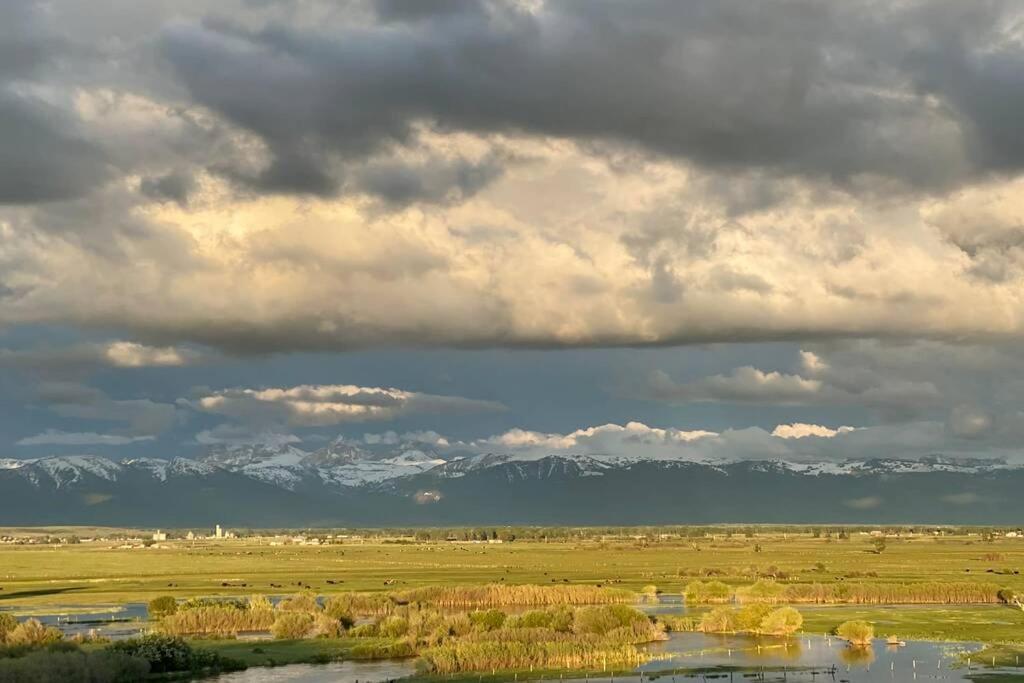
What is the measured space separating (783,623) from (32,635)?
5603 cm

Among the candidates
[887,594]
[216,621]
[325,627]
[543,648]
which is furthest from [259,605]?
[887,594]

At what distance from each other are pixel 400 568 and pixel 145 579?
133ft

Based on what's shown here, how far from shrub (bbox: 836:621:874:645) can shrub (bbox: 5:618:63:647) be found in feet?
186

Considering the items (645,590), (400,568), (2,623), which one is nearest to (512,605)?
(645,590)

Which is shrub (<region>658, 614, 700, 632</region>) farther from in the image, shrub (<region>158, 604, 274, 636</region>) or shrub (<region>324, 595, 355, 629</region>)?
shrub (<region>158, 604, 274, 636</region>)

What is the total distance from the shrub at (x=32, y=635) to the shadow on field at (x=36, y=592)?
59.3m

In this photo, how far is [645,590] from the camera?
136 metres

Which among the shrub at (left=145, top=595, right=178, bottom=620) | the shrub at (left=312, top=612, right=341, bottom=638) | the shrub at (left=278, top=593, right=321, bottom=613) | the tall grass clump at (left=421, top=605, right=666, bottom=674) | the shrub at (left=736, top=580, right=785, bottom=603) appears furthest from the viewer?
the shrub at (left=736, top=580, right=785, bottom=603)

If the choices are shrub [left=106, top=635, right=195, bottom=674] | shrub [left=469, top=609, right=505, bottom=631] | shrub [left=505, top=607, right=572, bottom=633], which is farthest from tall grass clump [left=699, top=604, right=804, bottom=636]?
shrub [left=106, top=635, right=195, bottom=674]

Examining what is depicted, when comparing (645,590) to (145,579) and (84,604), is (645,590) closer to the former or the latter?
(84,604)

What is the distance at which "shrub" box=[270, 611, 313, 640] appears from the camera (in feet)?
325

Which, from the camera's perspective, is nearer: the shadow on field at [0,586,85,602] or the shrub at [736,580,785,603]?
the shrub at [736,580,785,603]

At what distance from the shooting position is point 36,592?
155125mm

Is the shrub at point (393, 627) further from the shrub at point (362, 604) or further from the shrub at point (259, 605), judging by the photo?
the shrub at point (259, 605)
